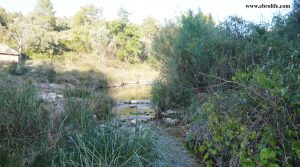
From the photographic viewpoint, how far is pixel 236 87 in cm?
304

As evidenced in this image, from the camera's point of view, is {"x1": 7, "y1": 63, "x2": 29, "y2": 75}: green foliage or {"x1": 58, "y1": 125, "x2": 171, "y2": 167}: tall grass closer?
{"x1": 58, "y1": 125, "x2": 171, "y2": 167}: tall grass

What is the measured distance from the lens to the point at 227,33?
640 cm

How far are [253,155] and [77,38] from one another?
3023 centimetres

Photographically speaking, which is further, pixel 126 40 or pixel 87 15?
pixel 87 15

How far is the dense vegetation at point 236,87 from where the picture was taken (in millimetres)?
2014

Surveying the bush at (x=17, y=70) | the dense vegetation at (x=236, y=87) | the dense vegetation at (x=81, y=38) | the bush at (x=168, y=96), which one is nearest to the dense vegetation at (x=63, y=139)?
the dense vegetation at (x=236, y=87)

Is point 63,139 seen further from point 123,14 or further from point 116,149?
point 123,14

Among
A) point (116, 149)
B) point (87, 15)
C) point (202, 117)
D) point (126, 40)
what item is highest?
A: point (87, 15)

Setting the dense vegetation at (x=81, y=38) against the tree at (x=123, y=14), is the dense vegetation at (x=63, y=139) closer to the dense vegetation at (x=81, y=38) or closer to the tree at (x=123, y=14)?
the dense vegetation at (x=81, y=38)

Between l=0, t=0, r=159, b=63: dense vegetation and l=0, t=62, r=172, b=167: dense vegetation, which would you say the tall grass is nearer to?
l=0, t=62, r=172, b=167: dense vegetation

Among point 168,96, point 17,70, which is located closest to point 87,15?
point 17,70

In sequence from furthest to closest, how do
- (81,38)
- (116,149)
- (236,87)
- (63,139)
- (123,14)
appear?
(123,14)
(81,38)
(236,87)
(63,139)
(116,149)

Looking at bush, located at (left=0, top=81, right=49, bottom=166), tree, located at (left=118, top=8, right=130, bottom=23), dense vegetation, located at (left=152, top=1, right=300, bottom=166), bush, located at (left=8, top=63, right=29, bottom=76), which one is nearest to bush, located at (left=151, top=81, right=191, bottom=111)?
dense vegetation, located at (left=152, top=1, right=300, bottom=166)

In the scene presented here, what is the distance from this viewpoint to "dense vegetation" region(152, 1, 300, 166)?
201 centimetres
